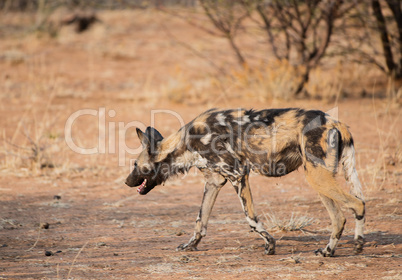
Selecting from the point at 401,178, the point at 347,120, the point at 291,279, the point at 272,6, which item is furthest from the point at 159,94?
the point at 291,279

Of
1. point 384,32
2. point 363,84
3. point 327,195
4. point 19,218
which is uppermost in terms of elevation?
point 384,32

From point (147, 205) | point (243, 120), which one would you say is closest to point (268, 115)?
point (243, 120)

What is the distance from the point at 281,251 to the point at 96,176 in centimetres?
342

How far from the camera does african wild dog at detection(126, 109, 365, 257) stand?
13.7 feet

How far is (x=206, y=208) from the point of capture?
15.3ft

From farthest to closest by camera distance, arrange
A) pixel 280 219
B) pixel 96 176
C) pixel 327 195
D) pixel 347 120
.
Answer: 1. pixel 347 120
2. pixel 96 176
3. pixel 280 219
4. pixel 327 195

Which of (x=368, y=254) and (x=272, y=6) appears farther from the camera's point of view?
(x=272, y=6)

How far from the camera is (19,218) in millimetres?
5383

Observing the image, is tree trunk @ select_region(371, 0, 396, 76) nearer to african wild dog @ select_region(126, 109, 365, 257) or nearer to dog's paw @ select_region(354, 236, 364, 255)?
african wild dog @ select_region(126, 109, 365, 257)

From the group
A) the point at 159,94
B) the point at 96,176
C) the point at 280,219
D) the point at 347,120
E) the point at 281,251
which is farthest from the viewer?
the point at 159,94

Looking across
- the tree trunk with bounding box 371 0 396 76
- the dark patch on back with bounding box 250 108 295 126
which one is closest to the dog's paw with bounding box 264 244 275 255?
the dark patch on back with bounding box 250 108 295 126

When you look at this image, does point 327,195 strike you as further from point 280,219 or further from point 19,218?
point 19,218

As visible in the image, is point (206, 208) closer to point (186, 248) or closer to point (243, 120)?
point (186, 248)

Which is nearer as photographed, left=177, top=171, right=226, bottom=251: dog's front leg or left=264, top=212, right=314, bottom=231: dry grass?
left=177, top=171, right=226, bottom=251: dog's front leg
